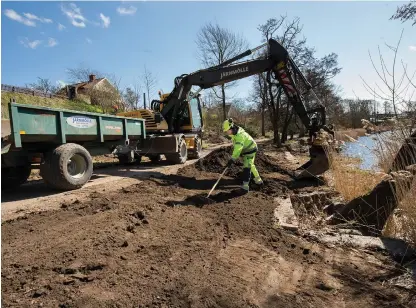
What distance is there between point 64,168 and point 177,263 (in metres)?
4.24

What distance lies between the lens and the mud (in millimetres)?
2676

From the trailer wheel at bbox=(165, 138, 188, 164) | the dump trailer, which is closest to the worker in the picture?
the dump trailer

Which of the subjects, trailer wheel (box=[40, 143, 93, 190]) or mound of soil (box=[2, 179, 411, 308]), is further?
trailer wheel (box=[40, 143, 93, 190])

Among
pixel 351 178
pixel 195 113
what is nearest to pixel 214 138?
pixel 195 113

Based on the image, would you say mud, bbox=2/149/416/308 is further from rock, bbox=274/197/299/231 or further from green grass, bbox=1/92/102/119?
green grass, bbox=1/92/102/119

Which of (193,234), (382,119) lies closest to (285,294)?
(193,234)

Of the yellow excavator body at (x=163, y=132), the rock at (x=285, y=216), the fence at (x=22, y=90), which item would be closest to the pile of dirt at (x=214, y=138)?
the yellow excavator body at (x=163, y=132)

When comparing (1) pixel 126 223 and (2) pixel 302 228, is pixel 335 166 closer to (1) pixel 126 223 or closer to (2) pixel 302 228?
(2) pixel 302 228

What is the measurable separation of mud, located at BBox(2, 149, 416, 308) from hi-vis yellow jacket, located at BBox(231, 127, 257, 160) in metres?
1.76

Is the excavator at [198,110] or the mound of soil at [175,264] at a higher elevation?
the excavator at [198,110]

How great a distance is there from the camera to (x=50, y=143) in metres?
6.70

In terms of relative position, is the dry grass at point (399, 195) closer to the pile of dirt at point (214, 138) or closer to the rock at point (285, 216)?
the rock at point (285, 216)

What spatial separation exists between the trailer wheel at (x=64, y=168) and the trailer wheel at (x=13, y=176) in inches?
35.8

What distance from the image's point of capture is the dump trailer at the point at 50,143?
19.0 ft
